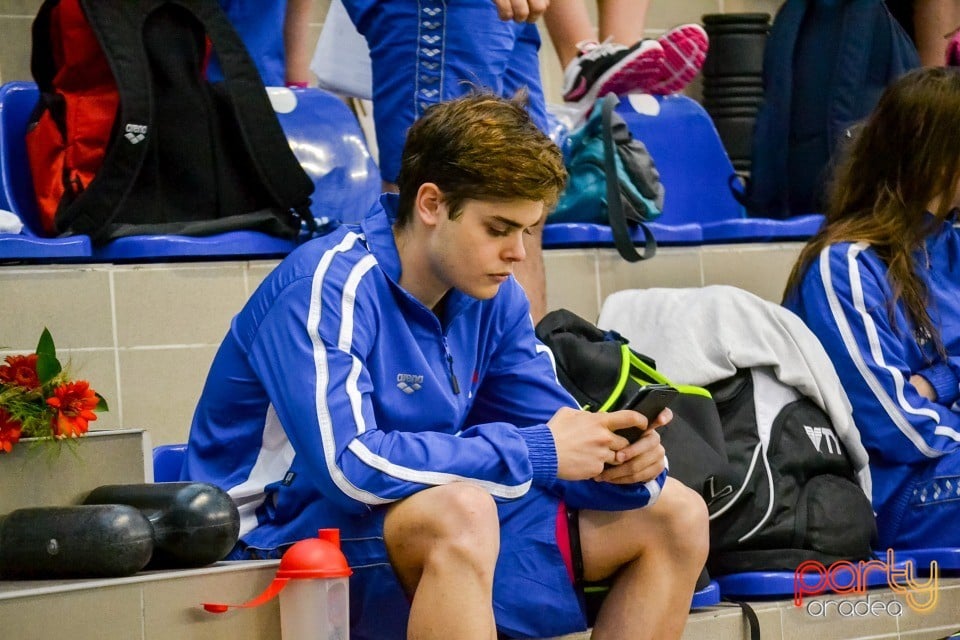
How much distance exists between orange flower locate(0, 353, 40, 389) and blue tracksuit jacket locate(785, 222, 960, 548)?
1.51 m

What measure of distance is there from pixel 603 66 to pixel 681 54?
23 cm

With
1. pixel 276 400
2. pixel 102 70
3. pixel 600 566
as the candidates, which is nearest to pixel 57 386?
pixel 276 400

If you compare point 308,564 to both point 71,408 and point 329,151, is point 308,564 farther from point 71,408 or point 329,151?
point 329,151

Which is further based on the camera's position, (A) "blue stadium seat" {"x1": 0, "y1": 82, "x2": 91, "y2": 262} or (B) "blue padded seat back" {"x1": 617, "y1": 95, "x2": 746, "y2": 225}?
(B) "blue padded seat back" {"x1": 617, "y1": 95, "x2": 746, "y2": 225}

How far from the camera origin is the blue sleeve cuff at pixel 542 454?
6.50 feet

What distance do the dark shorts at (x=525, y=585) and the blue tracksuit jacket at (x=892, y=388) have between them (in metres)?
0.94

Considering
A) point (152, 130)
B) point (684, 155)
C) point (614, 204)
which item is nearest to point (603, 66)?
point (684, 155)

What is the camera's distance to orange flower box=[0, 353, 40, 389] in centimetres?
212

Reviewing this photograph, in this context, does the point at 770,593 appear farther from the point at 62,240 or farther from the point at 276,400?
the point at 62,240

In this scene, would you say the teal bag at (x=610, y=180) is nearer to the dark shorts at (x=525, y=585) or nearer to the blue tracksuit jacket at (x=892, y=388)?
the blue tracksuit jacket at (x=892, y=388)

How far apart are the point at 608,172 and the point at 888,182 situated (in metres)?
0.66

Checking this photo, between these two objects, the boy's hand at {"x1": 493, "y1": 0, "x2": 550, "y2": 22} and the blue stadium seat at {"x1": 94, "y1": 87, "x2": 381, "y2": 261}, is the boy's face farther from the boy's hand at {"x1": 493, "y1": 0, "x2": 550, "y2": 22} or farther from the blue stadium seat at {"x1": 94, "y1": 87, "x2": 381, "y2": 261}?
the blue stadium seat at {"x1": 94, "y1": 87, "x2": 381, "y2": 261}

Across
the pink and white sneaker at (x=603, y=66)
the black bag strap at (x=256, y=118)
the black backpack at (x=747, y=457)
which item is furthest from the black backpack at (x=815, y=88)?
the black bag strap at (x=256, y=118)

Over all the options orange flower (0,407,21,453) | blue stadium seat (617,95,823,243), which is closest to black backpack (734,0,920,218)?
blue stadium seat (617,95,823,243)
